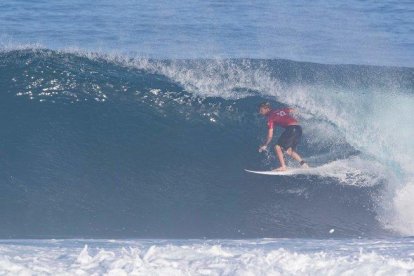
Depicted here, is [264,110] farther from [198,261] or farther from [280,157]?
[198,261]

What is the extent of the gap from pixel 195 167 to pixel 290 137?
1745 mm

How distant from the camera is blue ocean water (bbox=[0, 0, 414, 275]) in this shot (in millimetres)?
9156

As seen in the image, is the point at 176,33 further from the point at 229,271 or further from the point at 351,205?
the point at 229,271

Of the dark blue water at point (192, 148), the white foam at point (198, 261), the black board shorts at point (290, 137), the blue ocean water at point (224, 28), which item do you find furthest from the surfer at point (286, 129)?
the blue ocean water at point (224, 28)

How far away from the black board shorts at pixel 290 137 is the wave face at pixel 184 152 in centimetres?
43

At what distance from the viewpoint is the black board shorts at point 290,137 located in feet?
48.1

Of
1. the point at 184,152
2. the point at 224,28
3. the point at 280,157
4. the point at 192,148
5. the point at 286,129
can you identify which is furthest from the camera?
the point at 224,28

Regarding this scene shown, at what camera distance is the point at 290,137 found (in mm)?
14664

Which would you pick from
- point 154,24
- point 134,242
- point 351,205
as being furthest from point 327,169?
point 154,24

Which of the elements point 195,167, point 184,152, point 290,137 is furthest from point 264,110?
point 184,152

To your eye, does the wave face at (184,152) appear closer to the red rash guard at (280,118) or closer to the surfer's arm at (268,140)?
the surfer's arm at (268,140)

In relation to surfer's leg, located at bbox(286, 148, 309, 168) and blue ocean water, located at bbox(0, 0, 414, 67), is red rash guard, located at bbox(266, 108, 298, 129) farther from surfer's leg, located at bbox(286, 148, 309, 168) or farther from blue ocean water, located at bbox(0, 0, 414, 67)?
blue ocean water, located at bbox(0, 0, 414, 67)

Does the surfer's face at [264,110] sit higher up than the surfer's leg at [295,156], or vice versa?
the surfer's face at [264,110]

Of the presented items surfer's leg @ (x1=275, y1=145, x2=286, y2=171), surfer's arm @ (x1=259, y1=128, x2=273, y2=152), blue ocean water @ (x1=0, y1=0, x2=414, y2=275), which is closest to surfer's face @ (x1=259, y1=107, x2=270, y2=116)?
surfer's arm @ (x1=259, y1=128, x2=273, y2=152)
